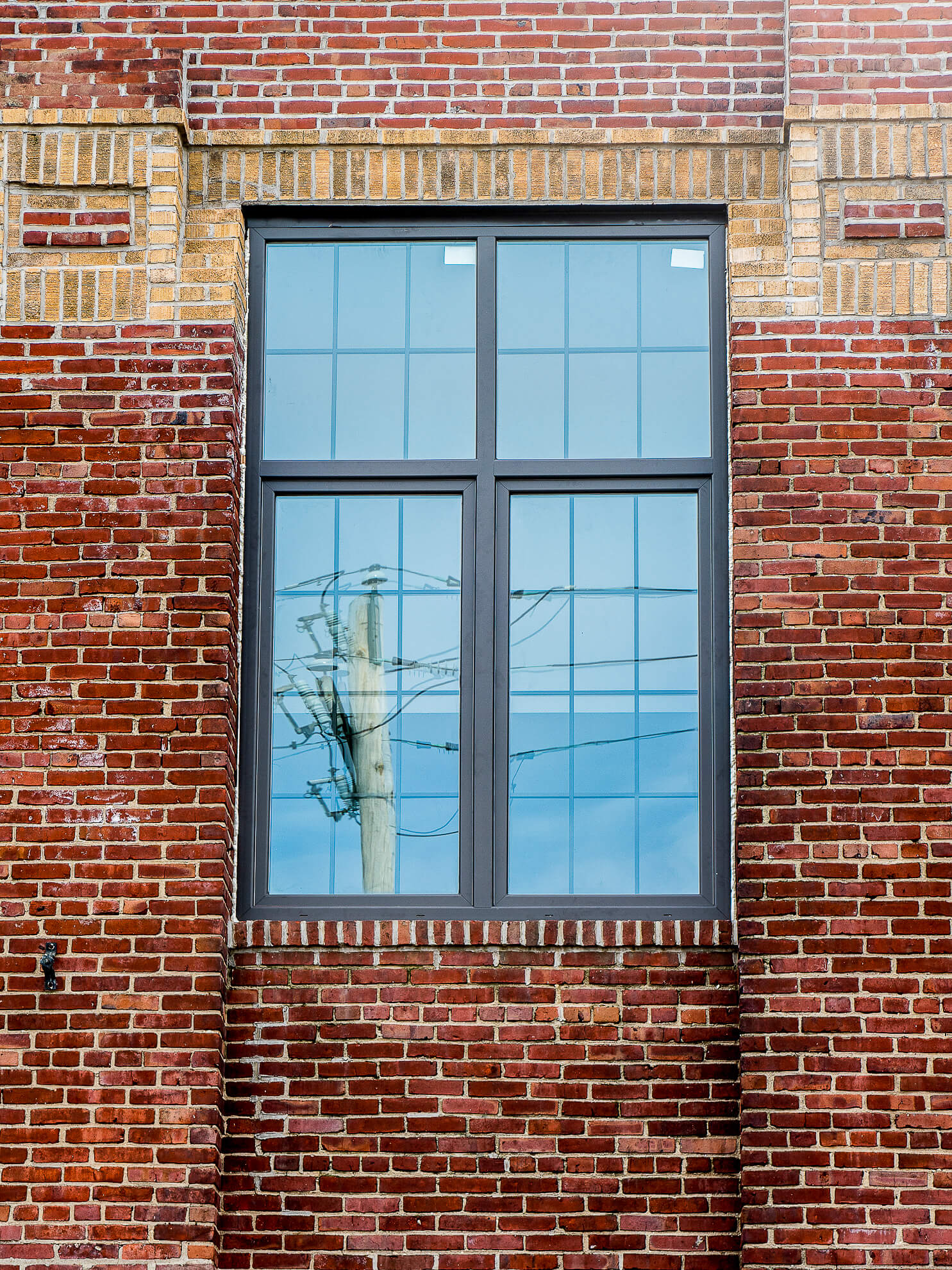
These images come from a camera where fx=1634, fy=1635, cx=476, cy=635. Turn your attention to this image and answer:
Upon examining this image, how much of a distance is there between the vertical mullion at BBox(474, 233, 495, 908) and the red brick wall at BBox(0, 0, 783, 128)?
Answer: 0.70 meters

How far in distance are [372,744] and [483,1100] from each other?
1503 millimetres

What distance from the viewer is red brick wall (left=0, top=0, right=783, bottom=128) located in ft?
23.3

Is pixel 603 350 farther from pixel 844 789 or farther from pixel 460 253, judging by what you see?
pixel 844 789

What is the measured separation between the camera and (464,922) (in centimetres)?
642

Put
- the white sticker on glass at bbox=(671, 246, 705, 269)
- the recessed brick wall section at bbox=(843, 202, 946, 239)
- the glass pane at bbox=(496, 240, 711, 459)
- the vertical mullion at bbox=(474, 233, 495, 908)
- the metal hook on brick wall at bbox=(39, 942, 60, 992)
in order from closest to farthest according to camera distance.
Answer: the metal hook on brick wall at bbox=(39, 942, 60, 992)
the vertical mullion at bbox=(474, 233, 495, 908)
the recessed brick wall section at bbox=(843, 202, 946, 239)
the glass pane at bbox=(496, 240, 711, 459)
the white sticker on glass at bbox=(671, 246, 705, 269)

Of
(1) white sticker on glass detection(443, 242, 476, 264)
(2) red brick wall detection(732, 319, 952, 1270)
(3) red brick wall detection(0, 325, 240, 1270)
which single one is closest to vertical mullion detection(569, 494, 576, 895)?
(2) red brick wall detection(732, 319, 952, 1270)

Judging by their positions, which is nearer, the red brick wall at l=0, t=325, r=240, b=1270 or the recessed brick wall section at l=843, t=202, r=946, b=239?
the red brick wall at l=0, t=325, r=240, b=1270

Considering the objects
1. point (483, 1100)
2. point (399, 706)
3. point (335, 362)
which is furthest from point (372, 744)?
point (335, 362)

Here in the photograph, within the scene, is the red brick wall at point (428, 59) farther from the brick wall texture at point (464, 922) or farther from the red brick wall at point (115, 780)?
the red brick wall at point (115, 780)

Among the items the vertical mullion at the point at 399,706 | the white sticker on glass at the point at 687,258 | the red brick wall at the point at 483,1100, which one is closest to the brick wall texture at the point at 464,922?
the red brick wall at the point at 483,1100

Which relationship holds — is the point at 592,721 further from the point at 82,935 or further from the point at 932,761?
the point at 82,935

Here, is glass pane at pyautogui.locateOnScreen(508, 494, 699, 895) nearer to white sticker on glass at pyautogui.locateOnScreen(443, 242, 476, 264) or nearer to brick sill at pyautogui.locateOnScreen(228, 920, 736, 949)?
brick sill at pyautogui.locateOnScreen(228, 920, 736, 949)

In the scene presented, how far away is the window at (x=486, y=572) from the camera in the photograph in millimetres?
6664

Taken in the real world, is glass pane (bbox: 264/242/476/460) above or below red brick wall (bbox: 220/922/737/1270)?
above
